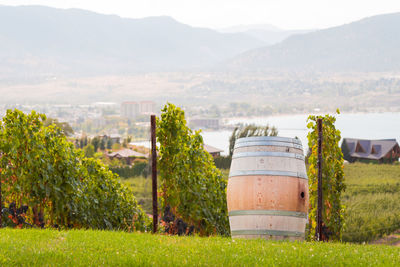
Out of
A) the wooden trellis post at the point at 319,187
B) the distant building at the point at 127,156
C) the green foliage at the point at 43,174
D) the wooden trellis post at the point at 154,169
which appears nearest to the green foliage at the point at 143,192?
the distant building at the point at 127,156

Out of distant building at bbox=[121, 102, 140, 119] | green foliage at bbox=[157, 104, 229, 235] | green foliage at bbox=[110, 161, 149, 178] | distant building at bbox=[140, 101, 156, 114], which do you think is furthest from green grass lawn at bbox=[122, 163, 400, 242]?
distant building at bbox=[121, 102, 140, 119]

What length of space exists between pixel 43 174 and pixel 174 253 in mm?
3003

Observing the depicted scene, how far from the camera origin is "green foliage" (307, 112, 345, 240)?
7.71 m

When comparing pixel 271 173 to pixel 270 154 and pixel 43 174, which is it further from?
pixel 43 174

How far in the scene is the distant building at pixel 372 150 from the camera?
36.3 metres

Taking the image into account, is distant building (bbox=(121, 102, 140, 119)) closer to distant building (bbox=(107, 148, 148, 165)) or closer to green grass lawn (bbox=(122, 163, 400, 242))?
distant building (bbox=(107, 148, 148, 165))

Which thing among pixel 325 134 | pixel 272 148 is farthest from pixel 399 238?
pixel 272 148

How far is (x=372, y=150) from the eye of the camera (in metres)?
37.6

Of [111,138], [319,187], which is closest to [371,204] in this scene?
[319,187]

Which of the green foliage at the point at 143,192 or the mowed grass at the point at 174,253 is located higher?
the mowed grass at the point at 174,253

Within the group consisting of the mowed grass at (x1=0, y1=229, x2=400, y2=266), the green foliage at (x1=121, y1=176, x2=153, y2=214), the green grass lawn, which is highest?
the mowed grass at (x1=0, y1=229, x2=400, y2=266)

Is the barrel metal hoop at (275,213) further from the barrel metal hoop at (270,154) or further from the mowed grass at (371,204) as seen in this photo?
the mowed grass at (371,204)

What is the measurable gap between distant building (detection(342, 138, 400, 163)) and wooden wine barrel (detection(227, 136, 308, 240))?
3220 centimetres

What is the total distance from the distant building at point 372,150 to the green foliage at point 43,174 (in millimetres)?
31808
